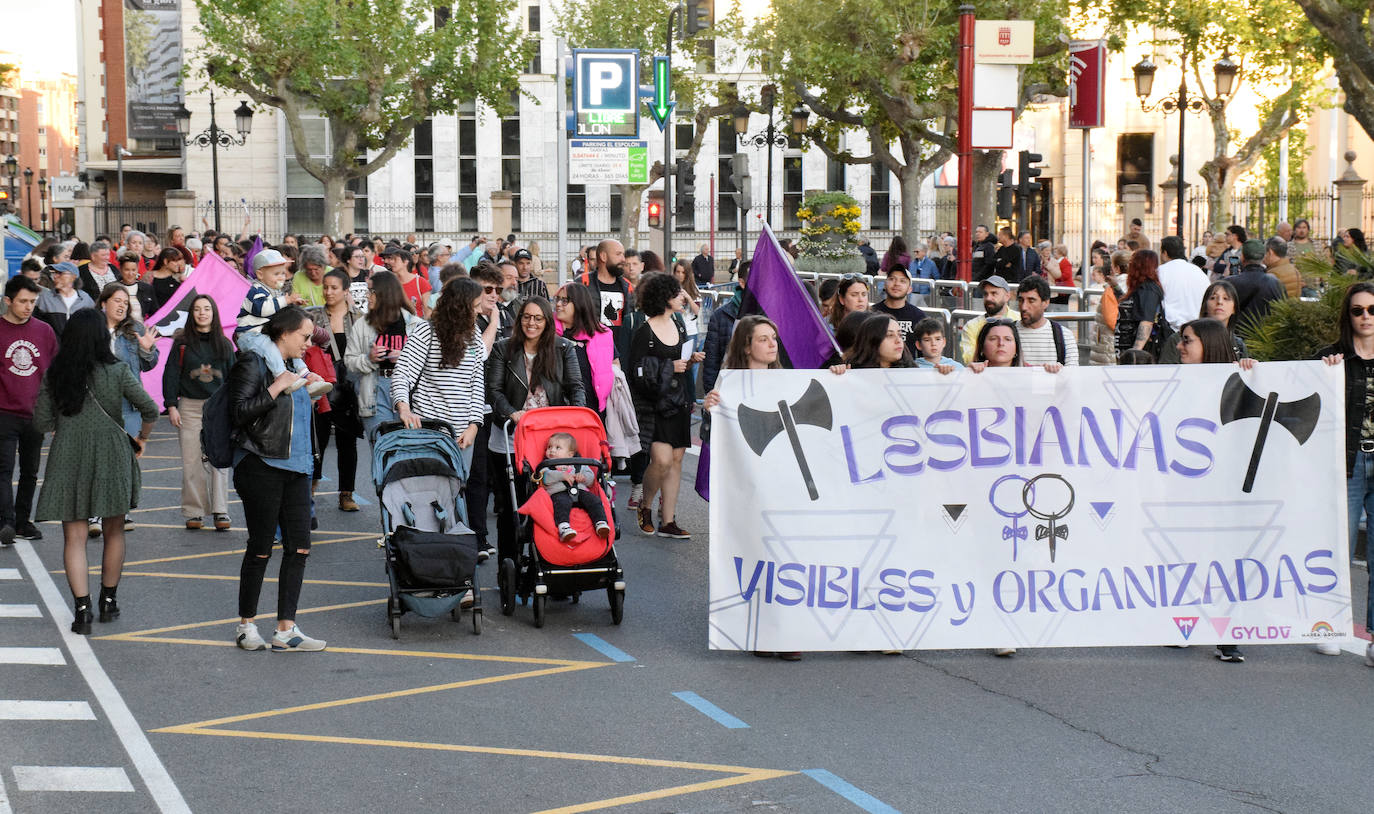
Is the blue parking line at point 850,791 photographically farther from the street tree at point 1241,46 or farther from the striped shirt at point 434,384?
the street tree at point 1241,46

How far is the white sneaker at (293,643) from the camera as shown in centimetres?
821

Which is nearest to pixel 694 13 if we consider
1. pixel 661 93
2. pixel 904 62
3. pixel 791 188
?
pixel 904 62

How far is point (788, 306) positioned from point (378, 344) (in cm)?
332

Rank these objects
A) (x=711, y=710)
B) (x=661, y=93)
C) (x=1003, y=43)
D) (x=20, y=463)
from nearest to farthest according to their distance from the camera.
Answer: (x=711, y=710) < (x=20, y=463) < (x=1003, y=43) < (x=661, y=93)

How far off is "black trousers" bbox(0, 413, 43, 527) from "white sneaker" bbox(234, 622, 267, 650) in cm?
372

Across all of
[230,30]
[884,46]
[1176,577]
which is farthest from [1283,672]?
[230,30]

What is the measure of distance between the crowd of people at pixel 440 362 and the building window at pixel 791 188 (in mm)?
46100

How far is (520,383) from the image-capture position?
9844mm

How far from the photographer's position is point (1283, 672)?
7738 millimetres

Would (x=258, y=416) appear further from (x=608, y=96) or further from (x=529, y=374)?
(x=608, y=96)

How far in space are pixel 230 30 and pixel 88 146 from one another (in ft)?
126

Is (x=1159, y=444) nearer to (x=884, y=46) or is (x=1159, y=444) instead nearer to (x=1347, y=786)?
(x=1347, y=786)

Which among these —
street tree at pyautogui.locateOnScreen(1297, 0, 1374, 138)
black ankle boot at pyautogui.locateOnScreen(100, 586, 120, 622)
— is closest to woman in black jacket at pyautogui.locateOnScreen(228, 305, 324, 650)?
black ankle boot at pyautogui.locateOnScreen(100, 586, 120, 622)

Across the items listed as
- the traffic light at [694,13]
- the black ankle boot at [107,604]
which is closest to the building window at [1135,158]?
the traffic light at [694,13]
